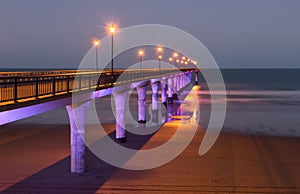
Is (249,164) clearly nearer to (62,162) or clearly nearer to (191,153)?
(191,153)

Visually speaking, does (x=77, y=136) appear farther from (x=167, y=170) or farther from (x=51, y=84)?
(x=167, y=170)

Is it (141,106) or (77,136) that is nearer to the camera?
(77,136)

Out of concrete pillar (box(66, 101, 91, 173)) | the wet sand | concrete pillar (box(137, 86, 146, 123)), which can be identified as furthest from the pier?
concrete pillar (box(137, 86, 146, 123))

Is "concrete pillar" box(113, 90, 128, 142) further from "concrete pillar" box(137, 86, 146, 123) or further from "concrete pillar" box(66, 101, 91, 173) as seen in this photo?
"concrete pillar" box(137, 86, 146, 123)

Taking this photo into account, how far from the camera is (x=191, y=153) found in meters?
27.4

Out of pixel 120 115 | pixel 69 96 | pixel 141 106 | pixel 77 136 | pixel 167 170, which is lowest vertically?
pixel 167 170

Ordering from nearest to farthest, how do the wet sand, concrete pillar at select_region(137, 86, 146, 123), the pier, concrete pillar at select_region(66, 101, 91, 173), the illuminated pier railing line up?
the pier
the illuminated pier railing
the wet sand
concrete pillar at select_region(66, 101, 91, 173)
concrete pillar at select_region(137, 86, 146, 123)

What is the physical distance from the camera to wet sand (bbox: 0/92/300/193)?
1928 centimetres

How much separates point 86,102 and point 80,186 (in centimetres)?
517

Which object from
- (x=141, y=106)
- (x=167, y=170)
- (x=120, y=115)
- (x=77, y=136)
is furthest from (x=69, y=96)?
(x=141, y=106)

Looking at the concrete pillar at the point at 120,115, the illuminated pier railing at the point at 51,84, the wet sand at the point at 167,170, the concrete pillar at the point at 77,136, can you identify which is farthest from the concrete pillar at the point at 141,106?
the concrete pillar at the point at 77,136

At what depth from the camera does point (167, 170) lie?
74.3ft

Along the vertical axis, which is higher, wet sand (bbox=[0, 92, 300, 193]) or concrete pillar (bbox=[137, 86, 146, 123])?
concrete pillar (bbox=[137, 86, 146, 123])

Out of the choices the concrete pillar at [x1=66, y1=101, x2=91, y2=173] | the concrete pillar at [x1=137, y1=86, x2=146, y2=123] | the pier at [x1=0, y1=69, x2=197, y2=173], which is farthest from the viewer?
the concrete pillar at [x1=137, y1=86, x2=146, y2=123]
